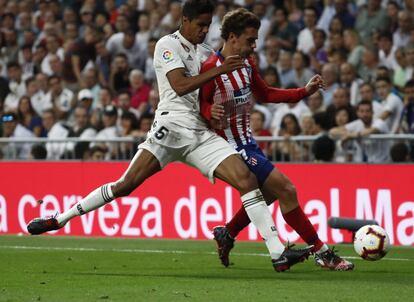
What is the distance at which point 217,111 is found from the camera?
10.4 meters

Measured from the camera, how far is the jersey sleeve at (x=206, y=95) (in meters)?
10.8

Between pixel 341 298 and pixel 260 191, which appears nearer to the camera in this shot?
pixel 341 298

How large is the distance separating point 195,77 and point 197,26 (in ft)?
2.23

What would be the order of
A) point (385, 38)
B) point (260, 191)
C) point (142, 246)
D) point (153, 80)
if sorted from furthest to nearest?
point (153, 80) < point (385, 38) < point (142, 246) < point (260, 191)

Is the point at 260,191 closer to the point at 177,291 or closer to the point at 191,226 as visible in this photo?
the point at 177,291

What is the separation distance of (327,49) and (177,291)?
10765 millimetres

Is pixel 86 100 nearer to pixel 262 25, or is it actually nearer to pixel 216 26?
pixel 216 26

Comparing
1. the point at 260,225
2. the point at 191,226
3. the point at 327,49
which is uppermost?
the point at 327,49

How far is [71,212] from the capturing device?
1102cm

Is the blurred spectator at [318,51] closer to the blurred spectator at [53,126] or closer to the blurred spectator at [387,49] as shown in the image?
the blurred spectator at [387,49]

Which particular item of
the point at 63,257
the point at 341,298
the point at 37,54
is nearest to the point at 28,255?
the point at 63,257

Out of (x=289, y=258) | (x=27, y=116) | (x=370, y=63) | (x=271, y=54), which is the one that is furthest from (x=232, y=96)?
(x=27, y=116)

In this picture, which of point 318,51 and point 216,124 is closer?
point 216,124

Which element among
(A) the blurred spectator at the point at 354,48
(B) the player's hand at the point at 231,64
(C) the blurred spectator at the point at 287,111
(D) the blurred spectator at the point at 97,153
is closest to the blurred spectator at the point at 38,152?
(D) the blurred spectator at the point at 97,153
